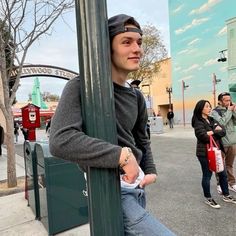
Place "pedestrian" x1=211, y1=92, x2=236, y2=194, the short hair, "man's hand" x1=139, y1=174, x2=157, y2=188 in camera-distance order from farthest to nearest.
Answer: "pedestrian" x1=211, y1=92, x2=236, y2=194, the short hair, "man's hand" x1=139, y1=174, x2=157, y2=188

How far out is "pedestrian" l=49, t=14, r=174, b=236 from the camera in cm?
119

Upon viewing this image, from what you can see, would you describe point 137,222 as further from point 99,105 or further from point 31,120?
point 31,120

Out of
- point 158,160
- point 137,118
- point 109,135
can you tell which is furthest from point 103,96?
point 158,160

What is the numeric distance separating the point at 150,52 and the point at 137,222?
872 inches

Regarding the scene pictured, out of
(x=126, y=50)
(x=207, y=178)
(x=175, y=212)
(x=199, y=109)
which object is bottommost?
(x=175, y=212)

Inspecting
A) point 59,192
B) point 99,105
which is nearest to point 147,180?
point 99,105

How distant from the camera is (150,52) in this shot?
22.6 metres

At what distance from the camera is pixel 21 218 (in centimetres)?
433

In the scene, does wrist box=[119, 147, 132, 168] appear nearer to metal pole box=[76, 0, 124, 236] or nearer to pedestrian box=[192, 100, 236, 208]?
metal pole box=[76, 0, 124, 236]

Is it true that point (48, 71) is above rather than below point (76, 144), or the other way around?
above

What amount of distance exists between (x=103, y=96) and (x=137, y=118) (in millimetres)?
391

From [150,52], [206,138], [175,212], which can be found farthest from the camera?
[150,52]

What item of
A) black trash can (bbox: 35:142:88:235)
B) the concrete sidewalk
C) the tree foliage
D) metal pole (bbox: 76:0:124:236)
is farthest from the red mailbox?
the tree foliage

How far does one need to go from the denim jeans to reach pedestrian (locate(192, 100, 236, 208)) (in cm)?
334
